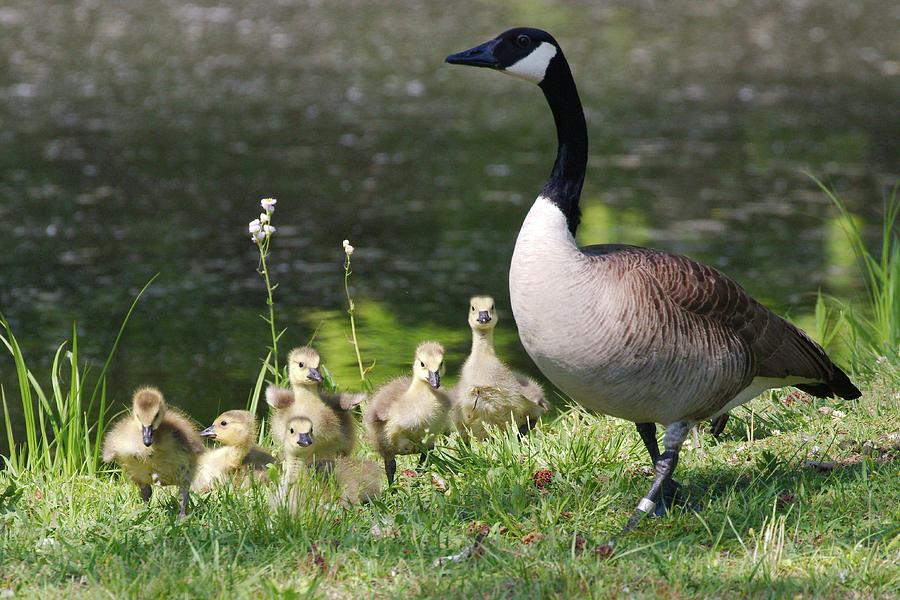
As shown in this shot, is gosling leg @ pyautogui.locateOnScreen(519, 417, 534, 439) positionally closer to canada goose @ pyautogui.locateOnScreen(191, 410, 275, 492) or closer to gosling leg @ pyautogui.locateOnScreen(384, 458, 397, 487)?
gosling leg @ pyautogui.locateOnScreen(384, 458, 397, 487)

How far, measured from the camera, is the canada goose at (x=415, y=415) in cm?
673

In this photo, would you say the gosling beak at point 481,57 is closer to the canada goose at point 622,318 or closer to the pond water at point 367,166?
the canada goose at point 622,318

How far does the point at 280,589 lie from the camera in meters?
4.83

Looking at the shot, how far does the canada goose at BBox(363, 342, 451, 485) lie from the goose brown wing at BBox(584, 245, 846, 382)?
129cm

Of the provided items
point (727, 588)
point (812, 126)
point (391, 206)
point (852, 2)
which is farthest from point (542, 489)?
point (852, 2)

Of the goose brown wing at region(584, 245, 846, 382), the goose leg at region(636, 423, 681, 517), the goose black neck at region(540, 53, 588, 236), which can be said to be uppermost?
the goose black neck at region(540, 53, 588, 236)

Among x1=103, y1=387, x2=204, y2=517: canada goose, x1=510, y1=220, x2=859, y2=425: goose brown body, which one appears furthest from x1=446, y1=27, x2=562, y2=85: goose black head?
x1=103, y1=387, x2=204, y2=517: canada goose

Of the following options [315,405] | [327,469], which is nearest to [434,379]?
[315,405]

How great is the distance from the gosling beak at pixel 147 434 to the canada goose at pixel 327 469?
0.65 m

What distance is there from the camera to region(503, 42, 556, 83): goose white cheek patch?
580cm

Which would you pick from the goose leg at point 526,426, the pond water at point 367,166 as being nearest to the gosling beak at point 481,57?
the goose leg at point 526,426

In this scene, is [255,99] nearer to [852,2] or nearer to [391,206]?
[391,206]

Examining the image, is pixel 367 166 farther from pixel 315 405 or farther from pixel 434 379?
pixel 434 379

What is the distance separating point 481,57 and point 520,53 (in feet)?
0.63
